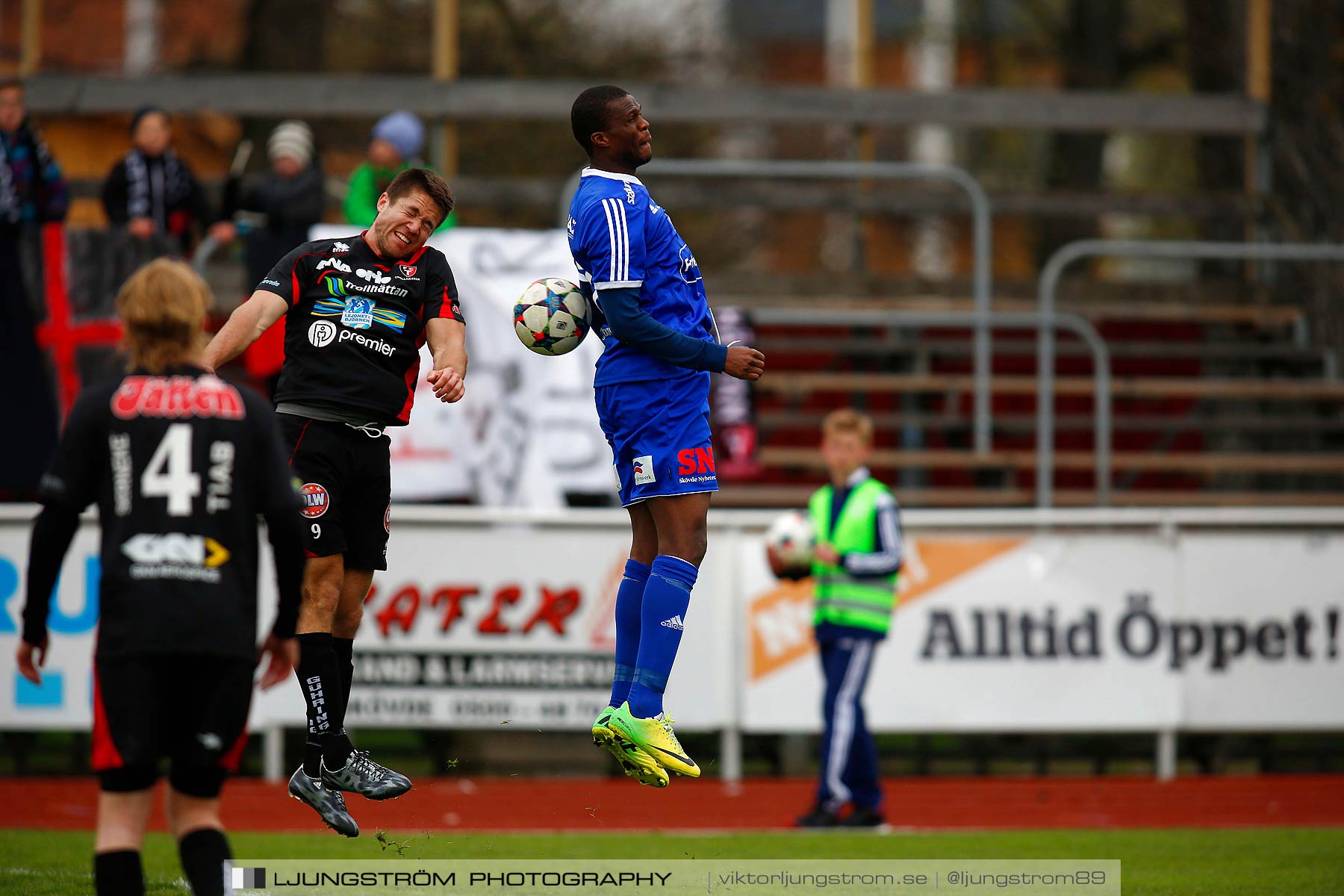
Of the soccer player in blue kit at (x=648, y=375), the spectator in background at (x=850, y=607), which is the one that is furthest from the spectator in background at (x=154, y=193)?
the soccer player in blue kit at (x=648, y=375)

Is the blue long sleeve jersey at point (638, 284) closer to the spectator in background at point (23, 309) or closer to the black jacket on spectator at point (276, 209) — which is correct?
the black jacket on spectator at point (276, 209)

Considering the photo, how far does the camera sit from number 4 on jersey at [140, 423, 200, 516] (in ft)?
16.1

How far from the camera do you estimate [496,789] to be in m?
12.2

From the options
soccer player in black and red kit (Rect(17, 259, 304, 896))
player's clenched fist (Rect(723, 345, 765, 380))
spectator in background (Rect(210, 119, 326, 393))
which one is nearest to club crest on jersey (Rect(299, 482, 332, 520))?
soccer player in black and red kit (Rect(17, 259, 304, 896))

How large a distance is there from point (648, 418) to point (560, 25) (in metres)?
17.6

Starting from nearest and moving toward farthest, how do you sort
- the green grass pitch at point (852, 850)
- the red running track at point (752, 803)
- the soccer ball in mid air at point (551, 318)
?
the soccer ball in mid air at point (551, 318), the green grass pitch at point (852, 850), the red running track at point (752, 803)

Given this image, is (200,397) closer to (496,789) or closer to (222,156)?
(496,789)

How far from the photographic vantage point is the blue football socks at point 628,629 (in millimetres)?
6855

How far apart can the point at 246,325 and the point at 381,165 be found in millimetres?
6662

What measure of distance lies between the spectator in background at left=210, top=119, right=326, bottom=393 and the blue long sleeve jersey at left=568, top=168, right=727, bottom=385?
260 inches

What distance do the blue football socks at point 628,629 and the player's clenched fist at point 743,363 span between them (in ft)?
3.19

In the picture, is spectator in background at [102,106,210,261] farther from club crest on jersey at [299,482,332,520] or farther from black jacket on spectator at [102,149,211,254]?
club crest on jersey at [299,482,332,520]

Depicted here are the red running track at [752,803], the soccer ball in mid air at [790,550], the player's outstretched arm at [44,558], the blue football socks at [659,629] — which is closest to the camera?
the player's outstretched arm at [44,558]

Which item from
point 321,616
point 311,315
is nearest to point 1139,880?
point 321,616
